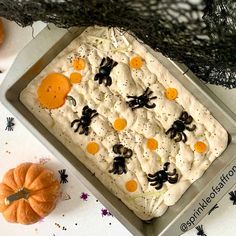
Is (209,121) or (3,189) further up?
(209,121)

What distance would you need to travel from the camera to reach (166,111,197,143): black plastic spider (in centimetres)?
103

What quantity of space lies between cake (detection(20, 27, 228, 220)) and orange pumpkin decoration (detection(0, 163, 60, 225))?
78 millimetres

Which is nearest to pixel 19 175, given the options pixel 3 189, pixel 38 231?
pixel 3 189

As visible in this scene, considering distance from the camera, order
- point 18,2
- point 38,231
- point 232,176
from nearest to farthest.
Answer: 1. point 18,2
2. point 232,176
3. point 38,231

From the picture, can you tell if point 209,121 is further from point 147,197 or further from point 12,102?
point 12,102

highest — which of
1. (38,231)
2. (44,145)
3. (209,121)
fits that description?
(209,121)

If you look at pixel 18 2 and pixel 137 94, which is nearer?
pixel 18 2

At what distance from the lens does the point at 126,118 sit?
1.03 meters

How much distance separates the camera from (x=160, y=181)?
1045 millimetres

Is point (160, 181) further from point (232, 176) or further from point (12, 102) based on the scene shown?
point (12, 102)

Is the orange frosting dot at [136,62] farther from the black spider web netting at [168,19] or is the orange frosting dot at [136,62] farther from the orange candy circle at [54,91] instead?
the black spider web netting at [168,19]

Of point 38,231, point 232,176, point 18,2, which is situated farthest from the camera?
point 38,231

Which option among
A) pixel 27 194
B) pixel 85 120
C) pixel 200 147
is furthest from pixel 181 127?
pixel 27 194

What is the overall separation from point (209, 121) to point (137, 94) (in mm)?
143
